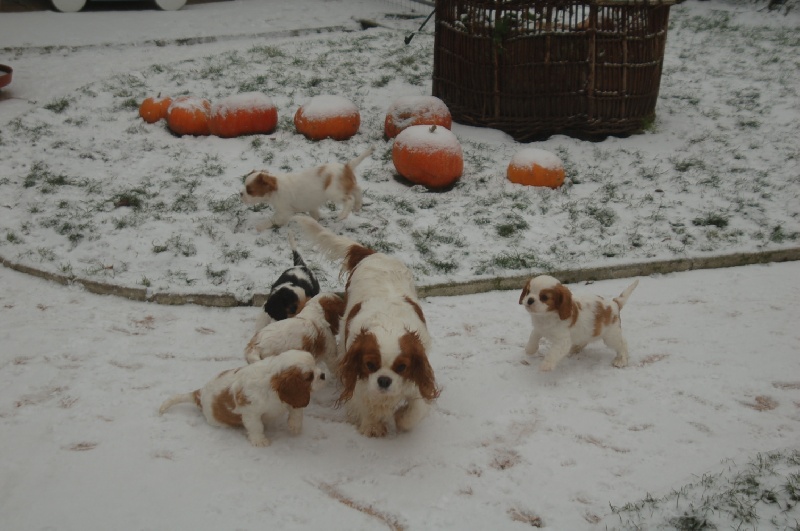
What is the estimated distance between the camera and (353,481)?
12.2 ft

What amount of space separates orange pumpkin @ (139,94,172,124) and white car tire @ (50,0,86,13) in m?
8.06

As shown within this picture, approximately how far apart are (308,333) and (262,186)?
102 inches

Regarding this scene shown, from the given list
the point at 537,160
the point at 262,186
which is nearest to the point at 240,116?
the point at 262,186

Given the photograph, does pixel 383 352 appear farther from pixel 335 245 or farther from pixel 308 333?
pixel 335 245

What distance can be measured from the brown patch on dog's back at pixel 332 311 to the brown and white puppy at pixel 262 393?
66 centimetres

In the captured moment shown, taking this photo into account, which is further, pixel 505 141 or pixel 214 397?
pixel 505 141

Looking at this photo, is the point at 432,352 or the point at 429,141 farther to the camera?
the point at 429,141

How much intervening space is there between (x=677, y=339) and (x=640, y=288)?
824mm

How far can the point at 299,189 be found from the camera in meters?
6.57

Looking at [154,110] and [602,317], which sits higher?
[154,110]

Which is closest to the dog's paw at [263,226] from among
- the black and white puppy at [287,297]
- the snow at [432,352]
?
the snow at [432,352]

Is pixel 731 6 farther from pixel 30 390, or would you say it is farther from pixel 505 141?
pixel 30 390

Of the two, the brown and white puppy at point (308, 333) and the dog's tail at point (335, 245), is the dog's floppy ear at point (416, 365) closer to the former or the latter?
the brown and white puppy at point (308, 333)

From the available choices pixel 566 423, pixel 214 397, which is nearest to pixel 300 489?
pixel 214 397
